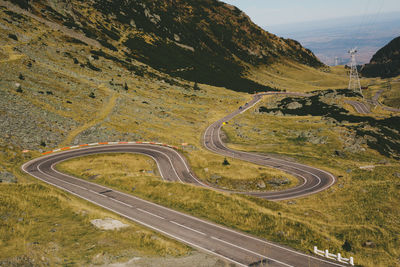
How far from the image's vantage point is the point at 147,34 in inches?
7018

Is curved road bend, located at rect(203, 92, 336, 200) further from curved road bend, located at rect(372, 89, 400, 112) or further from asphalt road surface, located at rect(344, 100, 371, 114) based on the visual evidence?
curved road bend, located at rect(372, 89, 400, 112)

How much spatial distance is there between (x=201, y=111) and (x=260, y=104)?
4356 cm

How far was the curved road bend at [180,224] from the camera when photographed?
952 inches

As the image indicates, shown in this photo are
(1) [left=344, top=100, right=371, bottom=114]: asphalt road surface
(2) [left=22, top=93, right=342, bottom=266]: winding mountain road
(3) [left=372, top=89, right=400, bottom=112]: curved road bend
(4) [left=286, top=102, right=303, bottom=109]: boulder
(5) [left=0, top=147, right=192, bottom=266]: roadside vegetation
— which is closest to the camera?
(5) [left=0, top=147, right=192, bottom=266]: roadside vegetation

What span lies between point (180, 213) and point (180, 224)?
2977 millimetres

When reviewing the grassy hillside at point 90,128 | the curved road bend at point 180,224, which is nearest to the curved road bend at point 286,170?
the grassy hillside at point 90,128

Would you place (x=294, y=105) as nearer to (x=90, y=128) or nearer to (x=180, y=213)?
(x=90, y=128)

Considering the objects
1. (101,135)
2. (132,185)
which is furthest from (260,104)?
(132,185)

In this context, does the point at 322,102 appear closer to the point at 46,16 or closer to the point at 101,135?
the point at 101,135

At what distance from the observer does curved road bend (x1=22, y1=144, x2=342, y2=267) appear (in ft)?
79.3

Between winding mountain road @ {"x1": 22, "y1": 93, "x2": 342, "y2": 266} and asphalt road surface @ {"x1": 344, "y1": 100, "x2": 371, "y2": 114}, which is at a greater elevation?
asphalt road surface @ {"x1": 344, "y1": 100, "x2": 371, "y2": 114}

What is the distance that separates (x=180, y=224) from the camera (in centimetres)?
3041

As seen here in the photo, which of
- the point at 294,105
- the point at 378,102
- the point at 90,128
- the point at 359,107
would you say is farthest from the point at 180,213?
the point at 378,102

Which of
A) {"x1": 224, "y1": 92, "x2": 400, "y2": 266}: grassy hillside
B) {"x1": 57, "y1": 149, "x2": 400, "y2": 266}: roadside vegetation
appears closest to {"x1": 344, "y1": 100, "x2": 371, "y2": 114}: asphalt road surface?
{"x1": 224, "y1": 92, "x2": 400, "y2": 266}: grassy hillside
